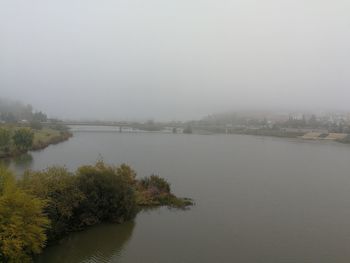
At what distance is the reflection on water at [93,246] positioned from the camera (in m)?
12.1

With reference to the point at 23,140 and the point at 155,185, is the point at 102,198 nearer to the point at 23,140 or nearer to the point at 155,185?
the point at 155,185

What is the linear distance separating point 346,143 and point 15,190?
63319 millimetres

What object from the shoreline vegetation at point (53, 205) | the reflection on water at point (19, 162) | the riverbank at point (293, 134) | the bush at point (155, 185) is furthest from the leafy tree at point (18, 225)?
the riverbank at point (293, 134)

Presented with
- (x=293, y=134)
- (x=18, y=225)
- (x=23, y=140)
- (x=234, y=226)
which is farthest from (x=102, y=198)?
(x=293, y=134)

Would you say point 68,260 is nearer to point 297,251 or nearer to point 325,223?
point 297,251

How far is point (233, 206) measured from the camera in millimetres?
19062

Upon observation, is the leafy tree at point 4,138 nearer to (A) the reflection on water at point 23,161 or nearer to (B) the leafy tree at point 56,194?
(A) the reflection on water at point 23,161

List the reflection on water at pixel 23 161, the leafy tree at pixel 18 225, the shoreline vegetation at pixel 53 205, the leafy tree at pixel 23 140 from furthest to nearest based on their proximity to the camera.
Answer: the leafy tree at pixel 23 140 < the reflection on water at pixel 23 161 < the shoreline vegetation at pixel 53 205 < the leafy tree at pixel 18 225

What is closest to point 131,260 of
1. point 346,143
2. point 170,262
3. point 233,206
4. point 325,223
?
point 170,262

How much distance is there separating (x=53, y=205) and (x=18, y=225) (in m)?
2.96

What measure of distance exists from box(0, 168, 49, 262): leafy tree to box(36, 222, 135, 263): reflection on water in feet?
3.82

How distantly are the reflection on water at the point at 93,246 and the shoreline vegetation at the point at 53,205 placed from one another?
1.14 ft

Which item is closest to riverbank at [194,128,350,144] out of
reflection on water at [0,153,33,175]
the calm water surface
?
the calm water surface

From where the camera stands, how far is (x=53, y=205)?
43.0 ft
